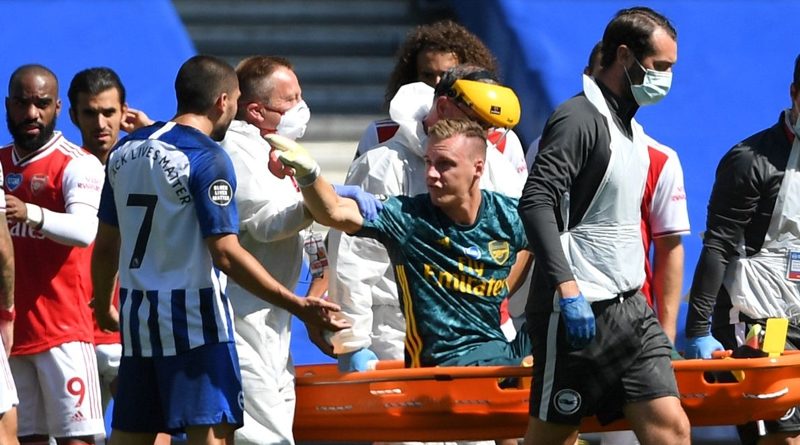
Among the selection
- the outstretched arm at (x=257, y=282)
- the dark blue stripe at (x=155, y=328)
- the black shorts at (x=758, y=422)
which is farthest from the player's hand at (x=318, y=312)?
the black shorts at (x=758, y=422)

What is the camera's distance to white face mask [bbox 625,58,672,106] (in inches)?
209

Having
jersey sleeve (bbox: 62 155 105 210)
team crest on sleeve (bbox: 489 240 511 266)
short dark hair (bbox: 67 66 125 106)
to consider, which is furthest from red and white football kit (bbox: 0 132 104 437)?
team crest on sleeve (bbox: 489 240 511 266)

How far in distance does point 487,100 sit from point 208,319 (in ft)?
4.53

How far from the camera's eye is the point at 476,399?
5.55m

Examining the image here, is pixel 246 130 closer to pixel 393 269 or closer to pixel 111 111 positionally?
pixel 393 269

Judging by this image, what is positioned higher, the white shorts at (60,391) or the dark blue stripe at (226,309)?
the dark blue stripe at (226,309)

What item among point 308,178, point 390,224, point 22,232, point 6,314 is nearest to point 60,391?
point 22,232

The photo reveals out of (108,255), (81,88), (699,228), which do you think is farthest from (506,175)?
(699,228)

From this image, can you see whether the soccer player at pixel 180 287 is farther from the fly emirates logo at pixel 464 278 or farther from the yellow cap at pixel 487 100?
the yellow cap at pixel 487 100

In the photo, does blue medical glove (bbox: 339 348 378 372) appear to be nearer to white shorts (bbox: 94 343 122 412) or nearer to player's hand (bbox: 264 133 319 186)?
player's hand (bbox: 264 133 319 186)

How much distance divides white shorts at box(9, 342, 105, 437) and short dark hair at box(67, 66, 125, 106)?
1081mm

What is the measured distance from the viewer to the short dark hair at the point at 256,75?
233 inches

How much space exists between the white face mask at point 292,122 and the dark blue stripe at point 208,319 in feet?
2.92

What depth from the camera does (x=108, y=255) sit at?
17.9 ft
